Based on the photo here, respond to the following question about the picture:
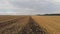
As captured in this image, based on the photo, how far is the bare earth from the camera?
0.46 metres

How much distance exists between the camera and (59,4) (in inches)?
21.1

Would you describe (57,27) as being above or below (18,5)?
below

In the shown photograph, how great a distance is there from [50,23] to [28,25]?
10cm

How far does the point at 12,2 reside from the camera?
1.79 feet

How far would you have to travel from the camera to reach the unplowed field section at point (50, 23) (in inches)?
18.3

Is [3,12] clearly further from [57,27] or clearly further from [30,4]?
[57,27]

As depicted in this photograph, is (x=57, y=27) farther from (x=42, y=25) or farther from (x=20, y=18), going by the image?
(x=20, y=18)

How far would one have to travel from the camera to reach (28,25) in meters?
0.48

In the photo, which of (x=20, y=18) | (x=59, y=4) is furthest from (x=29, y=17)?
(x=59, y=4)

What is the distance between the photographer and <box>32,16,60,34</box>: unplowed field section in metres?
0.46

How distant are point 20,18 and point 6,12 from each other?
73 mm

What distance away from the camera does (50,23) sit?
0.47m

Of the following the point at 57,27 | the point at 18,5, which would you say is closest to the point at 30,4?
the point at 18,5

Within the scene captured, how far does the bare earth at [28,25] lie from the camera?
465 mm
